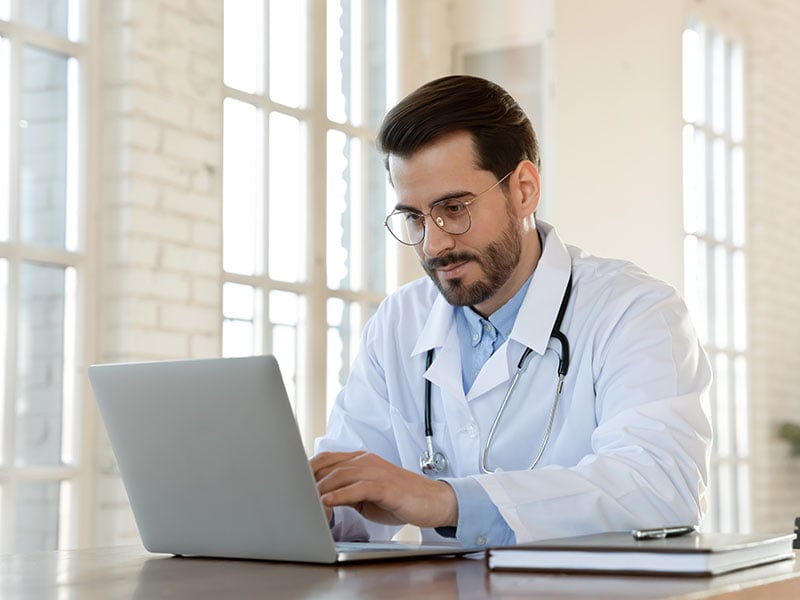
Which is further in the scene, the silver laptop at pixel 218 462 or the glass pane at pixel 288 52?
the glass pane at pixel 288 52

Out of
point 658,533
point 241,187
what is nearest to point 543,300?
point 658,533

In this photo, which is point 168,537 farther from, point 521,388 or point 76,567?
point 521,388

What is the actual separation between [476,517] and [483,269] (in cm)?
65

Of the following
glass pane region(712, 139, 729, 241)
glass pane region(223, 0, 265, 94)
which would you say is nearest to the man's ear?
glass pane region(223, 0, 265, 94)

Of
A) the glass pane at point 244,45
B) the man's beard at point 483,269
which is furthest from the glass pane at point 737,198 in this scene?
the man's beard at point 483,269

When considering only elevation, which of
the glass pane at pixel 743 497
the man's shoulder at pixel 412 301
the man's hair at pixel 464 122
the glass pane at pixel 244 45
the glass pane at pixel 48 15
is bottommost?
the glass pane at pixel 743 497

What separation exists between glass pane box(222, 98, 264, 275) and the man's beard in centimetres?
196

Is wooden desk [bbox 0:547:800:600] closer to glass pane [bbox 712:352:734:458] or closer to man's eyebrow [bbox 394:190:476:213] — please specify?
man's eyebrow [bbox 394:190:476:213]

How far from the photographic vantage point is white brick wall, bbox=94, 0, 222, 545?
3578 millimetres

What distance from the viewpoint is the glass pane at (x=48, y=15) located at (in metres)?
3.48

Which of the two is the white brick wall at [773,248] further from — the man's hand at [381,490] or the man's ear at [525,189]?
the man's hand at [381,490]

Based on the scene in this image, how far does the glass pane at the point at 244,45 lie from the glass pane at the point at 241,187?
84mm

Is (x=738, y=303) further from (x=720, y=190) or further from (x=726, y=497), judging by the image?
(x=726, y=497)

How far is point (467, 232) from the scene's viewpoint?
88.7 inches
